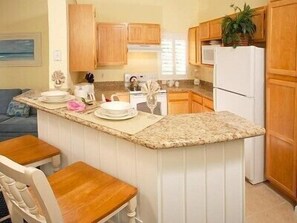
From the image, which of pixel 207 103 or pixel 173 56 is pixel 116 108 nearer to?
pixel 207 103

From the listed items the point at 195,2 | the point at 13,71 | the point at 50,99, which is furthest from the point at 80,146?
the point at 195,2

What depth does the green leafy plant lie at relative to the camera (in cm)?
327

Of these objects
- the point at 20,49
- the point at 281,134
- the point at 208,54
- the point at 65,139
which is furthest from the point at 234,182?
the point at 20,49

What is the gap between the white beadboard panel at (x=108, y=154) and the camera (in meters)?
1.73

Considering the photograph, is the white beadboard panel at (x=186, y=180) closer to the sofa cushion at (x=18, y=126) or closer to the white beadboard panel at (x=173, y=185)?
the white beadboard panel at (x=173, y=185)

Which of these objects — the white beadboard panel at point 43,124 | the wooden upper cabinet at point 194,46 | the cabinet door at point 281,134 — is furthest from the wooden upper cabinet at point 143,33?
the white beadboard panel at point 43,124

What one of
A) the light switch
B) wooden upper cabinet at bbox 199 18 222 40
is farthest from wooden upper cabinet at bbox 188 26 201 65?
the light switch

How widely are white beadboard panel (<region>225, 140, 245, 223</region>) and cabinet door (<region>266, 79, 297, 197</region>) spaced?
141 cm

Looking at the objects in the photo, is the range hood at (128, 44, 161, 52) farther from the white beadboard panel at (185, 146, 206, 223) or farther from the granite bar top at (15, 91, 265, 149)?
the white beadboard panel at (185, 146, 206, 223)

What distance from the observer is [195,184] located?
150cm

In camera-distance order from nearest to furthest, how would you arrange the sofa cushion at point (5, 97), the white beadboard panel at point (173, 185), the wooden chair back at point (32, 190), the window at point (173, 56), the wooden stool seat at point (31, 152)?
the wooden chair back at point (32, 190)
the white beadboard panel at point (173, 185)
the wooden stool seat at point (31, 152)
the sofa cushion at point (5, 97)
the window at point (173, 56)

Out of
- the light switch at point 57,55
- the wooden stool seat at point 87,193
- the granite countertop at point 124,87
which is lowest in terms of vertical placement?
the wooden stool seat at point 87,193

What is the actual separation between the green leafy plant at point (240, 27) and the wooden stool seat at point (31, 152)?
7.65 feet

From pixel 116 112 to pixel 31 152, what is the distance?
0.77 meters
